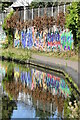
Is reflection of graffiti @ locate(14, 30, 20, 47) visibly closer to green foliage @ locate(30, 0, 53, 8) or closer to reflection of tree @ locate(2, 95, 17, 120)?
green foliage @ locate(30, 0, 53, 8)

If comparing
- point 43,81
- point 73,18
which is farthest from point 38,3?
point 43,81

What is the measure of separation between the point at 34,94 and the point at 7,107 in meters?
2.29

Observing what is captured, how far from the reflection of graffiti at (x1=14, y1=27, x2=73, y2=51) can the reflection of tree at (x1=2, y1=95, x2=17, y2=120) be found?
1326cm

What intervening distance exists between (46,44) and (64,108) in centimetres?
1742

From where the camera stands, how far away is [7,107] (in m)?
10.7

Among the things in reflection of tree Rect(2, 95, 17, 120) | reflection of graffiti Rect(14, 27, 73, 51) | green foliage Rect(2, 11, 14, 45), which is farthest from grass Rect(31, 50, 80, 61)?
reflection of tree Rect(2, 95, 17, 120)

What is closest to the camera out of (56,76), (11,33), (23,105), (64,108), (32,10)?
(64,108)

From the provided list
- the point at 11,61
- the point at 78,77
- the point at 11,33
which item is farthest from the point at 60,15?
the point at 78,77

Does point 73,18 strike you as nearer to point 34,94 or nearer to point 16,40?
point 34,94

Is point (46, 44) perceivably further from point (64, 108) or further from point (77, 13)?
point (64, 108)

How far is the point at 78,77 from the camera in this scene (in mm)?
13742

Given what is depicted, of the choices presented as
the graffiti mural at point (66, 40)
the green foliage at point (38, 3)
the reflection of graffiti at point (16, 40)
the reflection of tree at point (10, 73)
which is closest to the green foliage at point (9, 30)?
the reflection of graffiti at point (16, 40)

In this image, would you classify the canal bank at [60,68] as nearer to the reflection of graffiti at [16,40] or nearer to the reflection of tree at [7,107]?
the reflection of tree at [7,107]

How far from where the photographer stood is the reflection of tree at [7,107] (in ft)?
31.6
